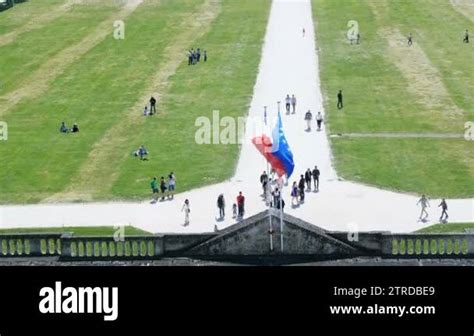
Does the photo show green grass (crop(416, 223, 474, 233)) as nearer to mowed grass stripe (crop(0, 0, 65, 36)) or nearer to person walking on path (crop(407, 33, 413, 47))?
person walking on path (crop(407, 33, 413, 47))

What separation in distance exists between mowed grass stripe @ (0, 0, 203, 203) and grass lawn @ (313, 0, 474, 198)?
48.2 ft

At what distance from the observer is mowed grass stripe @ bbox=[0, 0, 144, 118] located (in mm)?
86938

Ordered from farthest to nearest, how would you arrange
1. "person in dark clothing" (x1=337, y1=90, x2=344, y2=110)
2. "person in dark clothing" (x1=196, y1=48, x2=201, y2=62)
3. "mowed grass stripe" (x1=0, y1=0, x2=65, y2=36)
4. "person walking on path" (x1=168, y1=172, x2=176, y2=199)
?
"mowed grass stripe" (x1=0, y1=0, x2=65, y2=36) < "person in dark clothing" (x1=196, y1=48, x2=201, y2=62) < "person in dark clothing" (x1=337, y1=90, x2=344, y2=110) < "person walking on path" (x1=168, y1=172, x2=176, y2=199)

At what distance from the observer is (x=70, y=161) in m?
68.2

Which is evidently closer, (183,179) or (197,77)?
(183,179)

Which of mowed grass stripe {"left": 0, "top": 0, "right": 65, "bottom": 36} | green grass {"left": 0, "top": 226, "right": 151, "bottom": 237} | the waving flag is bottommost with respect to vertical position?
green grass {"left": 0, "top": 226, "right": 151, "bottom": 237}

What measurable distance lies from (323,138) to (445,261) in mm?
32131

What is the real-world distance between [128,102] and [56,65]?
55.5ft

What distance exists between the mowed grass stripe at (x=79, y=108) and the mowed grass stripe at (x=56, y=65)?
0.75 m

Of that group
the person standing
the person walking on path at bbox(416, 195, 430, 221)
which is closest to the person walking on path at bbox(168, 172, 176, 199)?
the person walking on path at bbox(416, 195, 430, 221)

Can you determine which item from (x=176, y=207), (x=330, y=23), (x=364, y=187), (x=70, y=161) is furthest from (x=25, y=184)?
(x=330, y=23)

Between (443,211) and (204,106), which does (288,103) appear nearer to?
(204,106)
